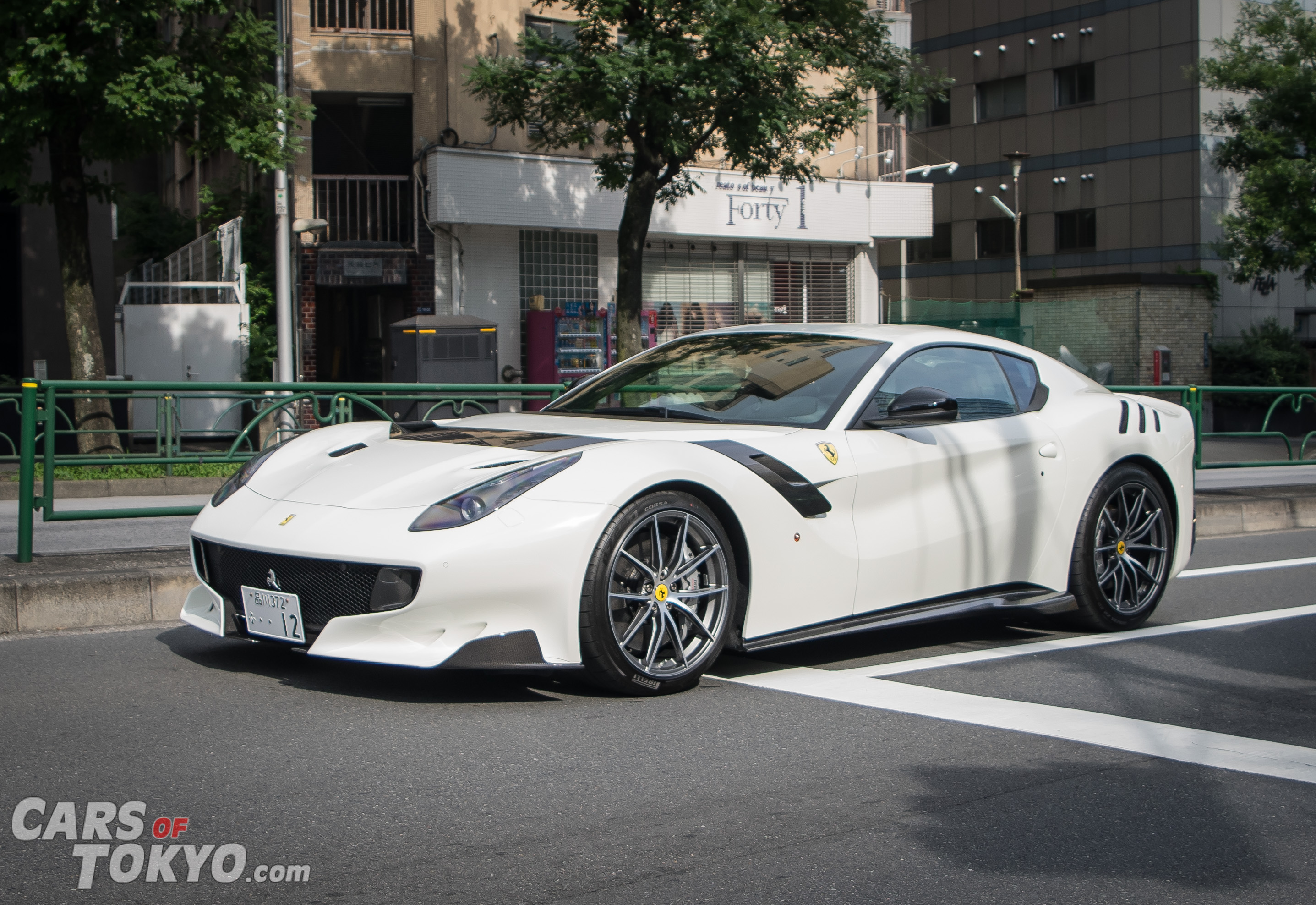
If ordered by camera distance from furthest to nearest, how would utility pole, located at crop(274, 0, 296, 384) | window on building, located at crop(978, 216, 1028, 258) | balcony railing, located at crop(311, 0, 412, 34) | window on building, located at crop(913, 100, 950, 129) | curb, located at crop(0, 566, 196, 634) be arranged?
1. window on building, located at crop(913, 100, 950, 129)
2. window on building, located at crop(978, 216, 1028, 258)
3. balcony railing, located at crop(311, 0, 412, 34)
4. utility pole, located at crop(274, 0, 296, 384)
5. curb, located at crop(0, 566, 196, 634)

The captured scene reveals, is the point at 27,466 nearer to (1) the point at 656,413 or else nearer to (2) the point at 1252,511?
(1) the point at 656,413

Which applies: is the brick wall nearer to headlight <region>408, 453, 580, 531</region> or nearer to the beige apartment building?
the beige apartment building

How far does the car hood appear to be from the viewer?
462 cm

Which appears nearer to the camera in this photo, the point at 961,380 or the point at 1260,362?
the point at 961,380

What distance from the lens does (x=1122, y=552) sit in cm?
625

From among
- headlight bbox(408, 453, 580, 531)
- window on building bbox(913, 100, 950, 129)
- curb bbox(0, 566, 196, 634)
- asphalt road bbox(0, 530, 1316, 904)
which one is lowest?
asphalt road bbox(0, 530, 1316, 904)

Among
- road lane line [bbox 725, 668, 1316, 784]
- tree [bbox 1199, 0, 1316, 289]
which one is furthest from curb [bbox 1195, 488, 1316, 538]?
tree [bbox 1199, 0, 1316, 289]

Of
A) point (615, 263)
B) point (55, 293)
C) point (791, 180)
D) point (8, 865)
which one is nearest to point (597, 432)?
point (8, 865)

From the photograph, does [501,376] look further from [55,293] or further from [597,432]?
[597,432]

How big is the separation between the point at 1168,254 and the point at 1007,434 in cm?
3501

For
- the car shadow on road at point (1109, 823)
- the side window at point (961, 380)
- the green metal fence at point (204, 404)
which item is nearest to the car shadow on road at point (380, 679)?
the car shadow on road at point (1109, 823)

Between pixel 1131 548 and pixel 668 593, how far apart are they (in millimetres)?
2747

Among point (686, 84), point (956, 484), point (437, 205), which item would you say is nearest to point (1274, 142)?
point (686, 84)

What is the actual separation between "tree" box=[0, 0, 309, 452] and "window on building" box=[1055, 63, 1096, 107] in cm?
3010
